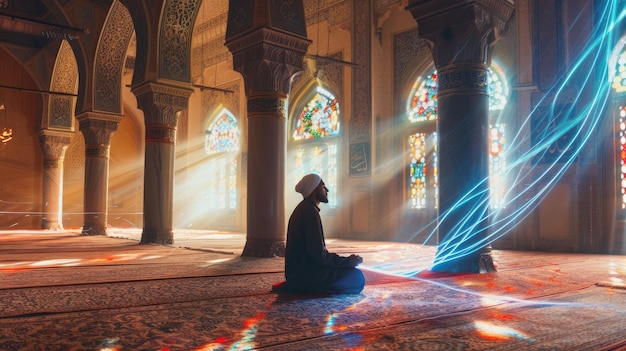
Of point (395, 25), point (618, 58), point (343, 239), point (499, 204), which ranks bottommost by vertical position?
point (343, 239)

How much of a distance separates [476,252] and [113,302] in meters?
3.40

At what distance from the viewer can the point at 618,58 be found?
30.5 feet

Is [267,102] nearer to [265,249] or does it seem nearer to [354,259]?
[265,249]

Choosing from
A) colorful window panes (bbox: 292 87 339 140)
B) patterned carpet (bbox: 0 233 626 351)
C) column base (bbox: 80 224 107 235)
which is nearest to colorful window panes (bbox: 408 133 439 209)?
colorful window panes (bbox: 292 87 339 140)

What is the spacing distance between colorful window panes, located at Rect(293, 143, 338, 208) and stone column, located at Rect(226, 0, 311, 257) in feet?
21.0

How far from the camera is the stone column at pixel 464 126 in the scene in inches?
216

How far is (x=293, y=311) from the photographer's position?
132 inches

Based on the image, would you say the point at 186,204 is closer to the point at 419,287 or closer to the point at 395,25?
the point at 395,25

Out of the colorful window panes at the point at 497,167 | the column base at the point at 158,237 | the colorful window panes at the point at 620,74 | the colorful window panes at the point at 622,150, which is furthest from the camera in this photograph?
the colorful window panes at the point at 497,167

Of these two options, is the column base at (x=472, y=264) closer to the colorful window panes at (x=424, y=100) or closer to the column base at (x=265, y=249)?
the column base at (x=265, y=249)

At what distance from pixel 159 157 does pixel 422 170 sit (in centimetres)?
548

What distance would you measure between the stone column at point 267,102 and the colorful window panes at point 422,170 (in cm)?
518

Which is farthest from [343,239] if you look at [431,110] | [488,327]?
[488,327]

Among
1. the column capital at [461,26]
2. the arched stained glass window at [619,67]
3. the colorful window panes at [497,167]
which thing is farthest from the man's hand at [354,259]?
the arched stained glass window at [619,67]
